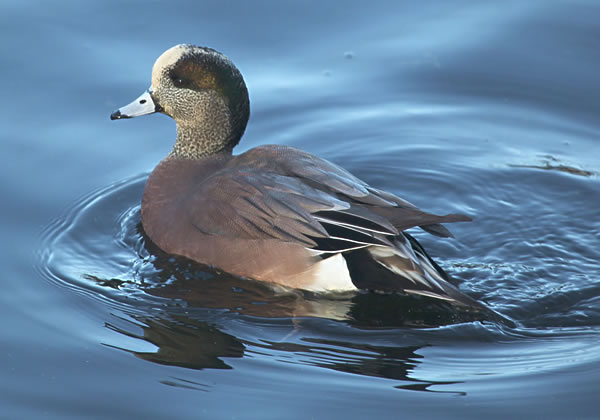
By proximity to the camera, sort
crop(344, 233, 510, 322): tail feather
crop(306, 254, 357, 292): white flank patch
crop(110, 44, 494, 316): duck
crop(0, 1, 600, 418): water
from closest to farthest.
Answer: crop(0, 1, 600, 418): water → crop(344, 233, 510, 322): tail feather → crop(110, 44, 494, 316): duck → crop(306, 254, 357, 292): white flank patch

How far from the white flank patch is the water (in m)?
0.08

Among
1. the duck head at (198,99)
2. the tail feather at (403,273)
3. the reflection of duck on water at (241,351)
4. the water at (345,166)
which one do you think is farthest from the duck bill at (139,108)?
the tail feather at (403,273)

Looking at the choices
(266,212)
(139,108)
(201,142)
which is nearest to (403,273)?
(266,212)

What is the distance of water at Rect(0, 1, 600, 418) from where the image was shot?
14.2 feet

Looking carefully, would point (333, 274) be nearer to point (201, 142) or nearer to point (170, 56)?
point (201, 142)

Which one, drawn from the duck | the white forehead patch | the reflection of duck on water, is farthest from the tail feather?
the white forehead patch

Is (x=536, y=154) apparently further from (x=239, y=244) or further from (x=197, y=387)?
(x=197, y=387)

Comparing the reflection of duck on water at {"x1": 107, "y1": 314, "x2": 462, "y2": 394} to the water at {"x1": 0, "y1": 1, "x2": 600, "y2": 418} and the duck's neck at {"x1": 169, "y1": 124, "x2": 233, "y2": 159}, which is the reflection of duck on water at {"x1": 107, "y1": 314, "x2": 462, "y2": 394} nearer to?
the water at {"x1": 0, "y1": 1, "x2": 600, "y2": 418}

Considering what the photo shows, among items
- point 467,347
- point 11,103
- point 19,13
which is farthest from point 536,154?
point 19,13

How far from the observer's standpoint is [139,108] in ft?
19.5

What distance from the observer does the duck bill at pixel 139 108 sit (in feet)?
19.4

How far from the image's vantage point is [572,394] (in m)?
4.24

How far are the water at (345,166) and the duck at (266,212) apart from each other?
14cm

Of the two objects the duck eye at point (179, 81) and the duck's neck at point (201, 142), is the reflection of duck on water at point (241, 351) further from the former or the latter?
the duck eye at point (179, 81)
